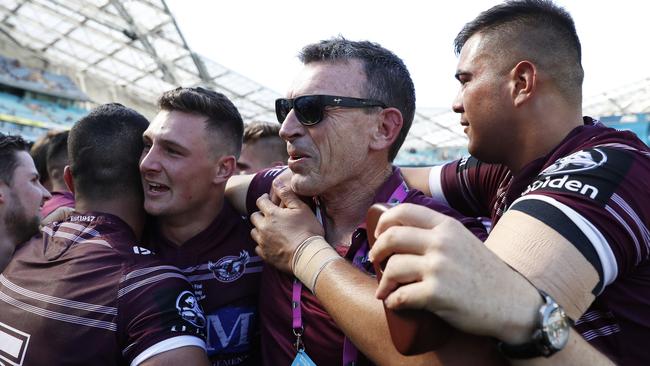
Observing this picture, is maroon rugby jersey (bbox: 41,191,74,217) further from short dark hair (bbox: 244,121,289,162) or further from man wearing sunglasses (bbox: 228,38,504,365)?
man wearing sunglasses (bbox: 228,38,504,365)

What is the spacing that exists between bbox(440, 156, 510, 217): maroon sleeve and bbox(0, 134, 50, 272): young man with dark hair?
99.9 inches

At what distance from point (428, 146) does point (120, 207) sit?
35257 mm

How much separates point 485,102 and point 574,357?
110cm

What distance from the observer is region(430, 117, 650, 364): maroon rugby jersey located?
3.86 ft

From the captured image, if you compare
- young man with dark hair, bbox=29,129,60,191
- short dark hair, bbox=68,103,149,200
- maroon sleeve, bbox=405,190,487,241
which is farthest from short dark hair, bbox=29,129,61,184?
maroon sleeve, bbox=405,190,487,241

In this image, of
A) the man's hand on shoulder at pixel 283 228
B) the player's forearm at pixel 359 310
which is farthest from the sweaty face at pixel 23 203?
the player's forearm at pixel 359 310

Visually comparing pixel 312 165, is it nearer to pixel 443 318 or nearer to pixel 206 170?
pixel 206 170

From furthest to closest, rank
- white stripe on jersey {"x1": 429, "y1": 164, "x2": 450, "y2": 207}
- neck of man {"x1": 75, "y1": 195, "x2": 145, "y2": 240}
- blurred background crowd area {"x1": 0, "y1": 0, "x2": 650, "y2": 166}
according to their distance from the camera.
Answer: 1. blurred background crowd area {"x1": 0, "y1": 0, "x2": 650, "y2": 166}
2. white stripe on jersey {"x1": 429, "y1": 164, "x2": 450, "y2": 207}
3. neck of man {"x1": 75, "y1": 195, "x2": 145, "y2": 240}

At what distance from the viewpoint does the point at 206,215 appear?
2.68 metres

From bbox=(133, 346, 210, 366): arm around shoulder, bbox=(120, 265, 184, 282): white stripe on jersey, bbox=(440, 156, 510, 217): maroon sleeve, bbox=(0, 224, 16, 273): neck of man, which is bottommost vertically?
bbox=(0, 224, 16, 273): neck of man

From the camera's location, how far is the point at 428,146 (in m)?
36.5

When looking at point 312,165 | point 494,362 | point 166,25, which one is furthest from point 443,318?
point 166,25

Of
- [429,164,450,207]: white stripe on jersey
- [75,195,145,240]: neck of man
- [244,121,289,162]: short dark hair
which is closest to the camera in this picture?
[75,195,145,240]: neck of man

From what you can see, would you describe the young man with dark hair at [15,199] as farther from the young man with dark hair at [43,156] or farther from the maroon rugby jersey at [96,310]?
the young man with dark hair at [43,156]
